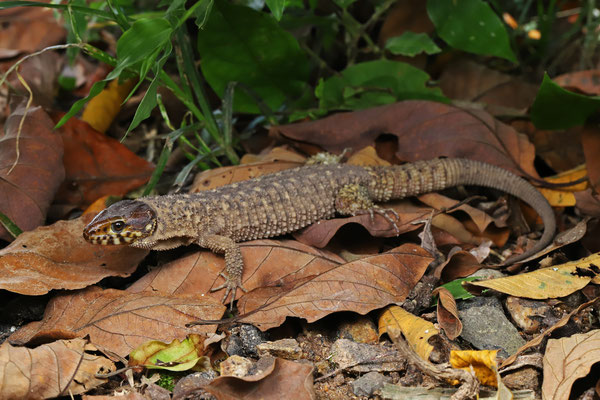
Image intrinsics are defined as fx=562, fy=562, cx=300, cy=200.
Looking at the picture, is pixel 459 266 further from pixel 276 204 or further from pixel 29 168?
pixel 29 168

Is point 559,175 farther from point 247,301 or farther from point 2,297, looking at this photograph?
point 2,297

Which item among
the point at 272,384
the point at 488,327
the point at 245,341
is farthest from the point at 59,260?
the point at 488,327

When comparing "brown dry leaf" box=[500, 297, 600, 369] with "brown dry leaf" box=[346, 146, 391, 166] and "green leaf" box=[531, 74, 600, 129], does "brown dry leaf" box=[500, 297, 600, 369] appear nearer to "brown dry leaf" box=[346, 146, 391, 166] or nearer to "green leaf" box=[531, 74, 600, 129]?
"green leaf" box=[531, 74, 600, 129]

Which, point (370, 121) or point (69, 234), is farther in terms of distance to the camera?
point (370, 121)

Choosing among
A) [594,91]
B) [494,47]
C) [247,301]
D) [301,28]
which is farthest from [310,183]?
[594,91]

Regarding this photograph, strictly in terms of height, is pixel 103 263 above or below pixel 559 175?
above

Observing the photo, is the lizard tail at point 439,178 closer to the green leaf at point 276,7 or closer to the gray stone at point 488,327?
the gray stone at point 488,327
